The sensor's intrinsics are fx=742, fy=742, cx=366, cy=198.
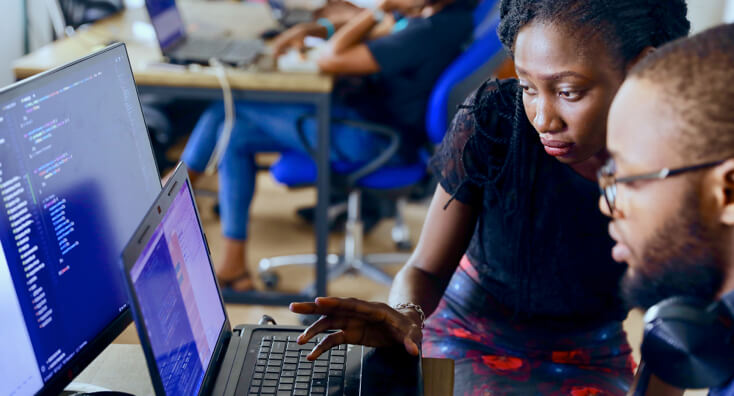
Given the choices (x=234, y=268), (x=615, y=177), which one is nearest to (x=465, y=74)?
(x=234, y=268)

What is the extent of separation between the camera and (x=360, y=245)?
272 cm

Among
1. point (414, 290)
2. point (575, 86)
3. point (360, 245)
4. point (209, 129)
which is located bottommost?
point (360, 245)

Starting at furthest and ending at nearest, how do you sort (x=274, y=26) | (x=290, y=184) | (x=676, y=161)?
(x=274, y=26) < (x=290, y=184) < (x=676, y=161)

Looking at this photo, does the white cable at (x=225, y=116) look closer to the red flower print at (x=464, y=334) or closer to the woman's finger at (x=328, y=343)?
the red flower print at (x=464, y=334)

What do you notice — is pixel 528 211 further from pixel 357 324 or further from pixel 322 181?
pixel 322 181

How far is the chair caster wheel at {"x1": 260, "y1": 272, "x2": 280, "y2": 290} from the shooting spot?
2.56 m

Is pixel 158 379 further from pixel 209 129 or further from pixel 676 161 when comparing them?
pixel 209 129

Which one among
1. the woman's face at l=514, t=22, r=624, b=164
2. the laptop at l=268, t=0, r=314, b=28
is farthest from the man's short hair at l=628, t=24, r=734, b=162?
the laptop at l=268, t=0, r=314, b=28

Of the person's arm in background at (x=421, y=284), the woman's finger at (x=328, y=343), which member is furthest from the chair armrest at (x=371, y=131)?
the woman's finger at (x=328, y=343)

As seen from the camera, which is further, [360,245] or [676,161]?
[360,245]

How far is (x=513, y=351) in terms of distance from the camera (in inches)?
50.1

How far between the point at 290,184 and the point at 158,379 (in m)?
1.59

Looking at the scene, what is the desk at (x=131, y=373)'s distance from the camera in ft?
3.18

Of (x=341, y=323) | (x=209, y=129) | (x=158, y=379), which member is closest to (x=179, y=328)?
(x=158, y=379)
